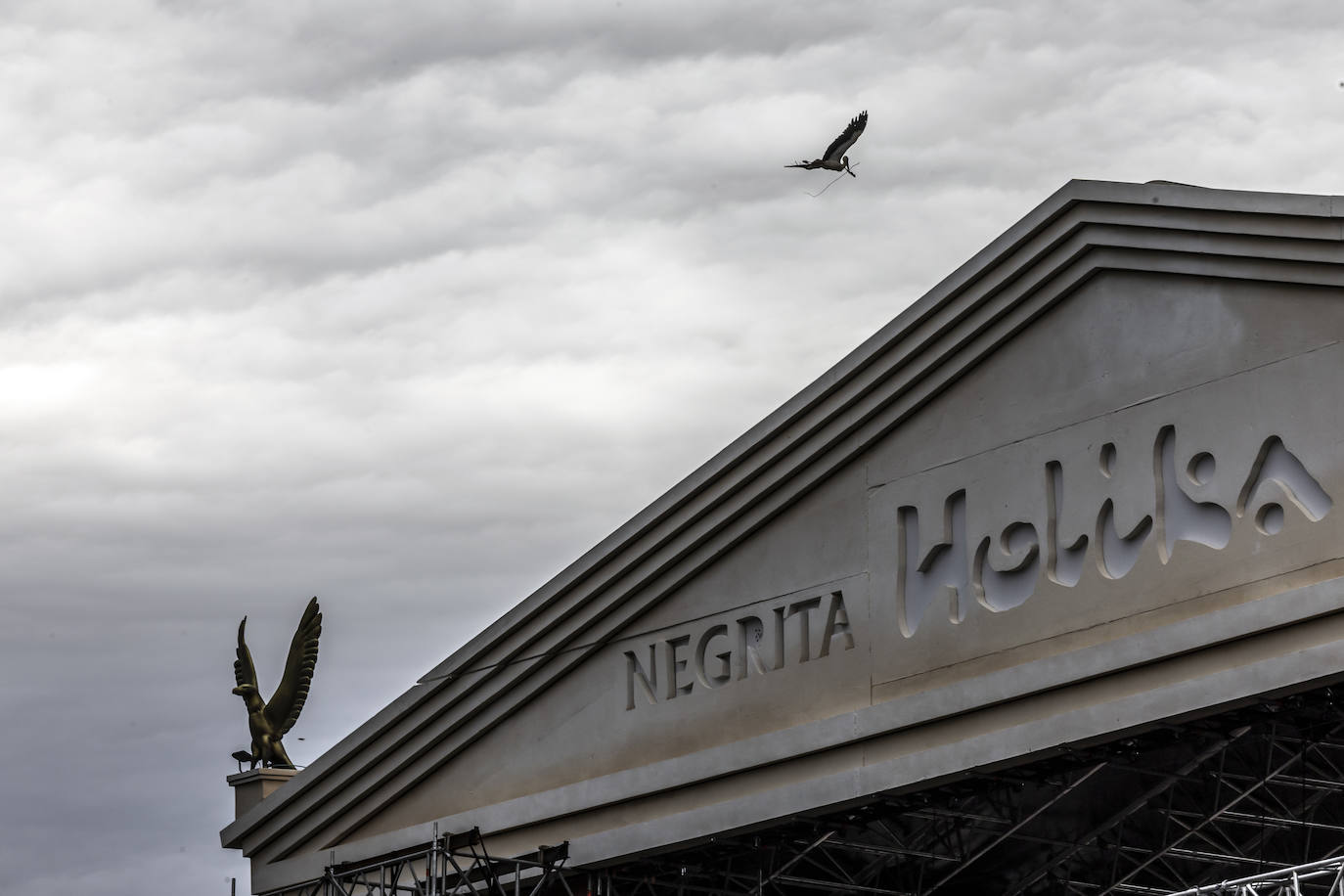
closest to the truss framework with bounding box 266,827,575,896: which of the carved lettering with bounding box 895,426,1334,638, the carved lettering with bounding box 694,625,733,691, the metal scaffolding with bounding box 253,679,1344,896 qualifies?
the metal scaffolding with bounding box 253,679,1344,896

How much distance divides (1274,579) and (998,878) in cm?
995

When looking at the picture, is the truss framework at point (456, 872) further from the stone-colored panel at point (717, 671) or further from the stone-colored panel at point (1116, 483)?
the stone-colored panel at point (1116, 483)

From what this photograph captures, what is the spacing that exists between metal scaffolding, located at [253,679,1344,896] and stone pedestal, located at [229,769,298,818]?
64.0 inches

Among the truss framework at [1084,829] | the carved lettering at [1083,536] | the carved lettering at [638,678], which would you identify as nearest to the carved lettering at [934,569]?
the carved lettering at [1083,536]

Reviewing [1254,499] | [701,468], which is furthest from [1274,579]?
[701,468]

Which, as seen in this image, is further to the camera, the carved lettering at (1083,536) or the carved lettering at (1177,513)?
the carved lettering at (1177,513)

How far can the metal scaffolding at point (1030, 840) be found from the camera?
78.1 ft

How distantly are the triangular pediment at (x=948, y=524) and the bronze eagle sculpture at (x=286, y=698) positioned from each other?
2371mm

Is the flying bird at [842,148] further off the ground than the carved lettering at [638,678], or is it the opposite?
the flying bird at [842,148]

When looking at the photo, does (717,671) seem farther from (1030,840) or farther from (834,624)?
(1030,840)

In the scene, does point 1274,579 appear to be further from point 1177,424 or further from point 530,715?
point 530,715

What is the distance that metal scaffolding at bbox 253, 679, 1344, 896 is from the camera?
2381 centimetres

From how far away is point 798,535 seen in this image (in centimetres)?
2538

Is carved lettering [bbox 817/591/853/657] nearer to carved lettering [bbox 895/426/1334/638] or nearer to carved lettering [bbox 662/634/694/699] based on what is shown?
carved lettering [bbox 895/426/1334/638]
